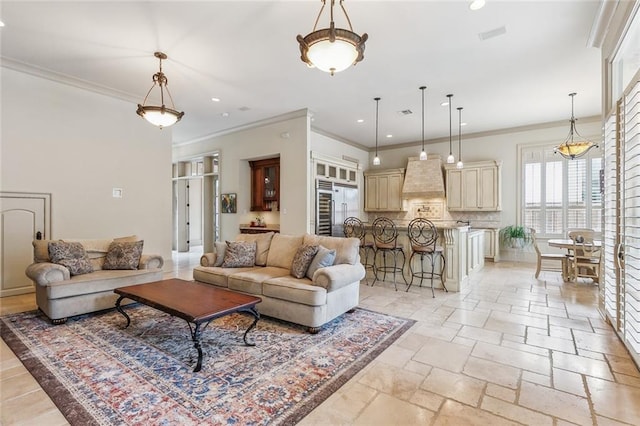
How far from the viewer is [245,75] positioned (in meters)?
4.72

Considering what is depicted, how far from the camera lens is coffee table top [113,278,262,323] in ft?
8.38

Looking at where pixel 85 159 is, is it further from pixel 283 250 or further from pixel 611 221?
pixel 611 221

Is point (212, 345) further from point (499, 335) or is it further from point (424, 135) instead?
point (424, 135)

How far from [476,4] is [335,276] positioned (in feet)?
10.1

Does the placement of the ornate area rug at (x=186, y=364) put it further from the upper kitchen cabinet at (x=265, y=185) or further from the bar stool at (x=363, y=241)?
the upper kitchen cabinet at (x=265, y=185)

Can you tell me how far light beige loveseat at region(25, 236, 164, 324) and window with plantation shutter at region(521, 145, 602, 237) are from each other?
822cm

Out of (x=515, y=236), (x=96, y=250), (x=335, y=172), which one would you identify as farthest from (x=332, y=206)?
(x=96, y=250)

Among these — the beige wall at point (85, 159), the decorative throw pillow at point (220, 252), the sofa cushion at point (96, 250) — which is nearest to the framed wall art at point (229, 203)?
the beige wall at point (85, 159)

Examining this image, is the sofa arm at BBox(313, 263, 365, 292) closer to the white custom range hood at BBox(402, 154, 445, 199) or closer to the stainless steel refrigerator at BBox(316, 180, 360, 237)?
the stainless steel refrigerator at BBox(316, 180, 360, 237)

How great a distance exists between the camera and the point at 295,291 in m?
3.26

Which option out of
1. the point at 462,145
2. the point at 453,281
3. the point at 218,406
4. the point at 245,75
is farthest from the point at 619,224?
the point at 462,145

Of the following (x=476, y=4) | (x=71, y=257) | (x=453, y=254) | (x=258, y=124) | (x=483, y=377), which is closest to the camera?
(x=483, y=377)

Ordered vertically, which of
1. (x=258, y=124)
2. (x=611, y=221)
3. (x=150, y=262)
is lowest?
(x=150, y=262)

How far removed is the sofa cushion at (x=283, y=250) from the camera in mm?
4246
